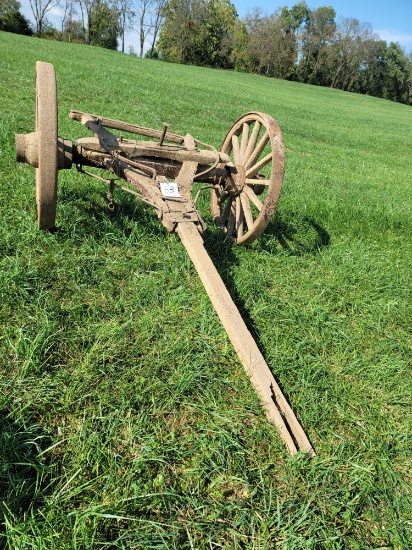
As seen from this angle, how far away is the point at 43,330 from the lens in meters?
2.34

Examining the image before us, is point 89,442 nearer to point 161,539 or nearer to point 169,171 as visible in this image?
point 161,539

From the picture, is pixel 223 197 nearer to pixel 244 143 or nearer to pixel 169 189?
pixel 244 143

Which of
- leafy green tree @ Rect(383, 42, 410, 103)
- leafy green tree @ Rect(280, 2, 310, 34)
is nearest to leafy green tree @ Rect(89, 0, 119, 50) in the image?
leafy green tree @ Rect(280, 2, 310, 34)

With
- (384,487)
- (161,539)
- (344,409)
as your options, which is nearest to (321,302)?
(344,409)

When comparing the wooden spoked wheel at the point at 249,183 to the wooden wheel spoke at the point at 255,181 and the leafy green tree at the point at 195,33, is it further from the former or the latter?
the leafy green tree at the point at 195,33

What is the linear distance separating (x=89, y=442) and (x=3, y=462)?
0.36 meters

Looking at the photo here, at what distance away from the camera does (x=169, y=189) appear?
3100 millimetres

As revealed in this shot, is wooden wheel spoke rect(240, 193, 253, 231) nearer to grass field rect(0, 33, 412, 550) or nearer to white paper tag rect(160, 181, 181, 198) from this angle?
grass field rect(0, 33, 412, 550)

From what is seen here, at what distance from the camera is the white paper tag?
3.05m

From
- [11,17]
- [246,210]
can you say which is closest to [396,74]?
[11,17]

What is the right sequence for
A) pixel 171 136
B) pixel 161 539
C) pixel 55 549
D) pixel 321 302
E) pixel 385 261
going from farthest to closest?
pixel 385 261 < pixel 171 136 < pixel 321 302 < pixel 161 539 < pixel 55 549

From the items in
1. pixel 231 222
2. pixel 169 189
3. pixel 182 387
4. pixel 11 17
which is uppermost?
pixel 11 17

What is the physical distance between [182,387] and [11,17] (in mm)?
55526

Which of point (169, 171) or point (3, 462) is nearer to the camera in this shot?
point (3, 462)
